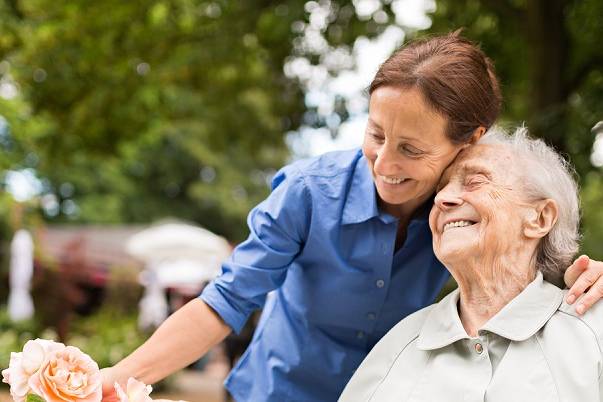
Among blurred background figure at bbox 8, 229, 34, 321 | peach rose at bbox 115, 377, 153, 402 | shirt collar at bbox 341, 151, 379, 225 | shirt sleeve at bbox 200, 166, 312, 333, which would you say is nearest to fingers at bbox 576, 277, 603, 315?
shirt collar at bbox 341, 151, 379, 225

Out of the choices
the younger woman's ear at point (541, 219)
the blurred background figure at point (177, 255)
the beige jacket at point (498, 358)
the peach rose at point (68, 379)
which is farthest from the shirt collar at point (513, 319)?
the blurred background figure at point (177, 255)

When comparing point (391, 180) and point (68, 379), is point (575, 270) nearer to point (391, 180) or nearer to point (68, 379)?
point (391, 180)

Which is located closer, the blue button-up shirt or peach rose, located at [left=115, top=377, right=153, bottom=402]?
peach rose, located at [left=115, top=377, right=153, bottom=402]

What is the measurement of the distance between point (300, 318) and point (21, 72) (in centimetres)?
717

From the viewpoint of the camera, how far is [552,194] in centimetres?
245

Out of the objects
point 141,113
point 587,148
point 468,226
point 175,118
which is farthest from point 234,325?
point 175,118

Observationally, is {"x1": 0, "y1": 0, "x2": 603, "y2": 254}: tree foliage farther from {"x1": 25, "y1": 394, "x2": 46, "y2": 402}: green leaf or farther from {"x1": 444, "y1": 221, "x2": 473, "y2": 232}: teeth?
{"x1": 25, "y1": 394, "x2": 46, "y2": 402}: green leaf

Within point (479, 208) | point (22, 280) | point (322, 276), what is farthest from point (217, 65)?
point (479, 208)

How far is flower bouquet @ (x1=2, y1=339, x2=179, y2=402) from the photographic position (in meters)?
2.14

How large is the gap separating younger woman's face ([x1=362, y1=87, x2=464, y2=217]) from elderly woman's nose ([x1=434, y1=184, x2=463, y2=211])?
58 mm

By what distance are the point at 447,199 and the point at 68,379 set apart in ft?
3.48

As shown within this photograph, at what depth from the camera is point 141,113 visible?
397 inches

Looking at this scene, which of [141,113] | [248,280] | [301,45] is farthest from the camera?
[141,113]

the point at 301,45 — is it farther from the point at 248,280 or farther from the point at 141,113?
the point at 248,280
